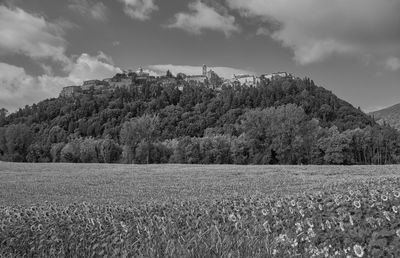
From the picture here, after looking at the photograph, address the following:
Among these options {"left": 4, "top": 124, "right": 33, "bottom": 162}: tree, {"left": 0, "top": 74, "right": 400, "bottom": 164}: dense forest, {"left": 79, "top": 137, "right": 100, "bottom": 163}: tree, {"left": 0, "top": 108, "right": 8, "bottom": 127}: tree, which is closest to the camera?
{"left": 0, "top": 74, "right": 400, "bottom": 164}: dense forest

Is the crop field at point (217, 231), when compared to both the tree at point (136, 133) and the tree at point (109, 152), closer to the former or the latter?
→ the tree at point (136, 133)

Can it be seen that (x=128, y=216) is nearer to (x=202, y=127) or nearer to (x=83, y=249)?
(x=83, y=249)

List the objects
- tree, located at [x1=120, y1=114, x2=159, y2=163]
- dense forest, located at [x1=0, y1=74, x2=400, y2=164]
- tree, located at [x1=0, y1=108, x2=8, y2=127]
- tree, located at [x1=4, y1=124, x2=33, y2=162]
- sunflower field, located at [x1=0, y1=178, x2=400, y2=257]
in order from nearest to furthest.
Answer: sunflower field, located at [x1=0, y1=178, x2=400, y2=257] → dense forest, located at [x1=0, y1=74, x2=400, y2=164] → tree, located at [x1=120, y1=114, x2=159, y2=163] → tree, located at [x1=4, y1=124, x2=33, y2=162] → tree, located at [x1=0, y1=108, x2=8, y2=127]

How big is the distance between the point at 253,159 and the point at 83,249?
66183 millimetres

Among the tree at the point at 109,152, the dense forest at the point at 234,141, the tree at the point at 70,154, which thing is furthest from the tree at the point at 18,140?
the tree at the point at 109,152

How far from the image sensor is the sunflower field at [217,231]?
664cm

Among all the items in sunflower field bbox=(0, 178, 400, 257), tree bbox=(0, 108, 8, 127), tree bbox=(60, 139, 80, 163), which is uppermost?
tree bbox=(0, 108, 8, 127)

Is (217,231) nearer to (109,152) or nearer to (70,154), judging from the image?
(109,152)

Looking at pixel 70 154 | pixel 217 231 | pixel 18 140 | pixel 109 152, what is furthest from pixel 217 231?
pixel 18 140

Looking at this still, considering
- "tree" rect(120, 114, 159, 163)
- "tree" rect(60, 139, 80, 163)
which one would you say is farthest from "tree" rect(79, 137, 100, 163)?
"tree" rect(120, 114, 159, 163)

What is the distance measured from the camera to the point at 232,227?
8.67 m

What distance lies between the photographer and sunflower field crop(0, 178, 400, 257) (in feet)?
21.8

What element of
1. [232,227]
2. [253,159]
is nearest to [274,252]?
[232,227]

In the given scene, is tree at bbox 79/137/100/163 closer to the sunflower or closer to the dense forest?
the dense forest
